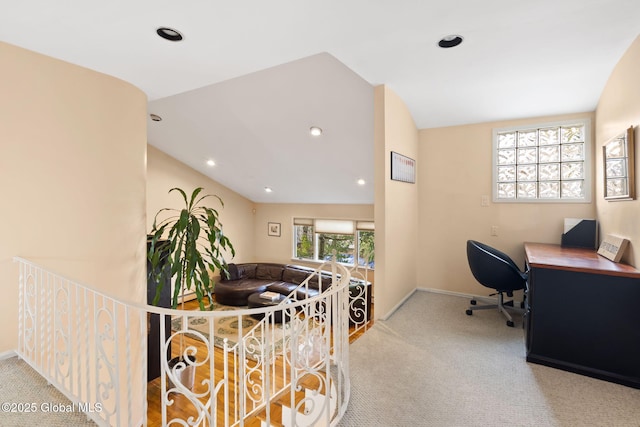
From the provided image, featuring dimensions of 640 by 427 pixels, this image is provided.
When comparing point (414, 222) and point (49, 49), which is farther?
point (414, 222)

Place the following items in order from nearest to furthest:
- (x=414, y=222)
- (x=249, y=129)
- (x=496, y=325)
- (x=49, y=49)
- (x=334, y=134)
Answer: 1. (x=49, y=49)
2. (x=496, y=325)
3. (x=414, y=222)
4. (x=334, y=134)
5. (x=249, y=129)

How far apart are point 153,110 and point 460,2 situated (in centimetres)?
444

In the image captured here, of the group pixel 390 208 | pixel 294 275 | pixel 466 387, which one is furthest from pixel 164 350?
pixel 294 275

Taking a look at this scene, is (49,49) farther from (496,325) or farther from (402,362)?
(496,325)

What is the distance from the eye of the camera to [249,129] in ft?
15.5

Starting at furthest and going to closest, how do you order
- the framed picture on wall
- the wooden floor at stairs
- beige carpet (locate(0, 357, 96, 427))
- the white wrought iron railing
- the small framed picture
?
the small framed picture < the framed picture on wall < the wooden floor at stairs < beige carpet (locate(0, 357, 96, 427)) < the white wrought iron railing

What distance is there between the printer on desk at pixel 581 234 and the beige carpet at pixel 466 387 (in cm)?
109

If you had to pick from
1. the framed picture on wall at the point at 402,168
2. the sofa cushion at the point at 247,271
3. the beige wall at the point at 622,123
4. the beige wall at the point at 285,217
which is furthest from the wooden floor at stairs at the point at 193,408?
the beige wall at the point at 285,217

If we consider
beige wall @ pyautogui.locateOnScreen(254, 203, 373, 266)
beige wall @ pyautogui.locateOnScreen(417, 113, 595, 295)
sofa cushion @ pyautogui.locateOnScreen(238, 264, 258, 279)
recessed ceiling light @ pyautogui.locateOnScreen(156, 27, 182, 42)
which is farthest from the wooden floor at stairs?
beige wall @ pyautogui.locateOnScreen(254, 203, 373, 266)

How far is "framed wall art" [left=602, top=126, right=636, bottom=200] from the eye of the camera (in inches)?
85.9

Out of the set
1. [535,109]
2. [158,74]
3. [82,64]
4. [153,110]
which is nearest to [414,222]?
[535,109]

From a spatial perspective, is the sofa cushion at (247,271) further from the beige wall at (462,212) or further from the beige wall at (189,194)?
the beige wall at (462,212)

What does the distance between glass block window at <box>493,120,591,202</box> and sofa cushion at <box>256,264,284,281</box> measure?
505 centimetres

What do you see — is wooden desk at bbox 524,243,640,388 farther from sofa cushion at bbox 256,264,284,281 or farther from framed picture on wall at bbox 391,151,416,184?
sofa cushion at bbox 256,264,284,281
